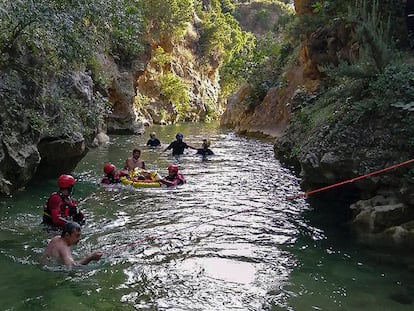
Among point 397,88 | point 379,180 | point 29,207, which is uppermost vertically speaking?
point 397,88

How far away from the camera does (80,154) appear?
12352 mm

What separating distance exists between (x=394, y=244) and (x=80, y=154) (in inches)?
321

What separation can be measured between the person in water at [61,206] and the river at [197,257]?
28cm

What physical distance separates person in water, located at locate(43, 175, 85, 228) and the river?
11.1 inches

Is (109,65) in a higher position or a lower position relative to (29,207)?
higher

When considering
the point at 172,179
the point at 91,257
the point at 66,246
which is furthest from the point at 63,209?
the point at 172,179

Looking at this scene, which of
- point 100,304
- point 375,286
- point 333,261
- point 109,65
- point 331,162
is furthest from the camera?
point 109,65

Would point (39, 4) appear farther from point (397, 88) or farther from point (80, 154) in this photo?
point (397, 88)

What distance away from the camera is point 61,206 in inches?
307

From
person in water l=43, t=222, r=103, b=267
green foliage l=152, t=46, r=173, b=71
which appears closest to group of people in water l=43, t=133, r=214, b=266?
person in water l=43, t=222, r=103, b=267

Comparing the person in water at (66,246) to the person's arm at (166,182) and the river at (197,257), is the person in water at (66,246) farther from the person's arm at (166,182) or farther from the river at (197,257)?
the person's arm at (166,182)

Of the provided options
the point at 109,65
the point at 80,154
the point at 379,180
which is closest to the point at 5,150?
the point at 80,154

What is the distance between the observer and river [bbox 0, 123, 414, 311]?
5.52 meters

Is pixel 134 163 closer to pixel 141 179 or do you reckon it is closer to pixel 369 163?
pixel 141 179
